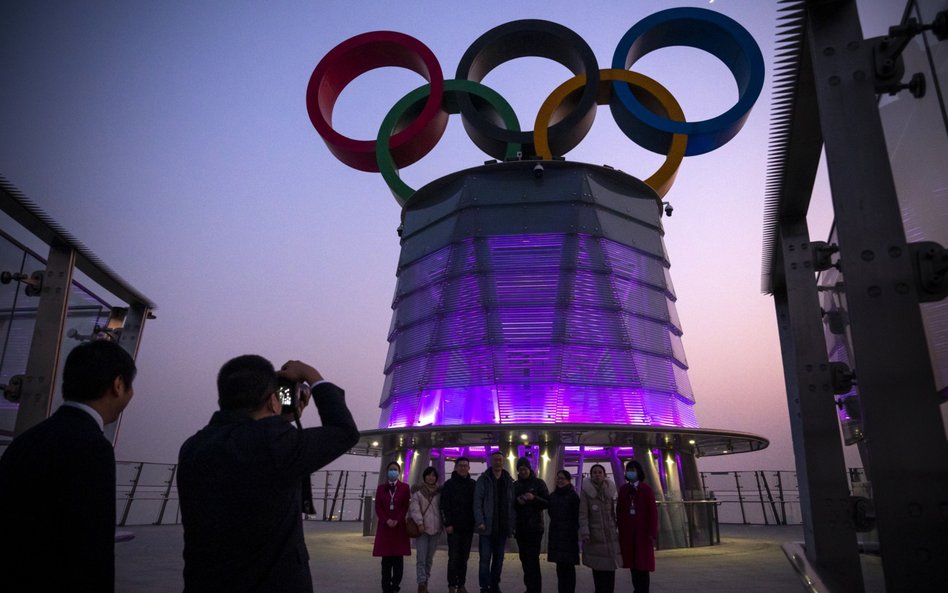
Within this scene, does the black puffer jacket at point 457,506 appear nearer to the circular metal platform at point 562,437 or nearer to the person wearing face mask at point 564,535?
the person wearing face mask at point 564,535

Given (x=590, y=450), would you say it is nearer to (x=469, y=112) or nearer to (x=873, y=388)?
(x=469, y=112)

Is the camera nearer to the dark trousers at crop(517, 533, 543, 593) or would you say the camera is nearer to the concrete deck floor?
the concrete deck floor

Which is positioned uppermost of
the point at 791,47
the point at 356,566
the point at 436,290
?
the point at 436,290

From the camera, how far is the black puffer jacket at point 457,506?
9562 mm

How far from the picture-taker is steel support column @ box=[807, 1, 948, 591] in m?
3.58

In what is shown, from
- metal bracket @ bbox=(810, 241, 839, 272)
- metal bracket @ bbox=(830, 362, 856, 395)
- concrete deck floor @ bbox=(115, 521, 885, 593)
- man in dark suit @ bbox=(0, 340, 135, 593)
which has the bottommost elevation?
concrete deck floor @ bbox=(115, 521, 885, 593)

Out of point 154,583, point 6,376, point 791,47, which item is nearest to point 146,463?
point 154,583

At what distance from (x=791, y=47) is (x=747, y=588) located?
7.18 metres

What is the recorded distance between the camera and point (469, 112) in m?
21.3

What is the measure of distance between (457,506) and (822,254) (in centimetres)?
610

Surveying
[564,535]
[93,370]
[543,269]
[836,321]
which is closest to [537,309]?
[543,269]

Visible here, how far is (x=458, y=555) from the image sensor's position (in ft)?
30.9

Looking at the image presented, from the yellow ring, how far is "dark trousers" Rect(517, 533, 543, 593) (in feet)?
47.0

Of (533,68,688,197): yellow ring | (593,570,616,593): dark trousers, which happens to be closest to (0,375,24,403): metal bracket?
(593,570,616,593): dark trousers
